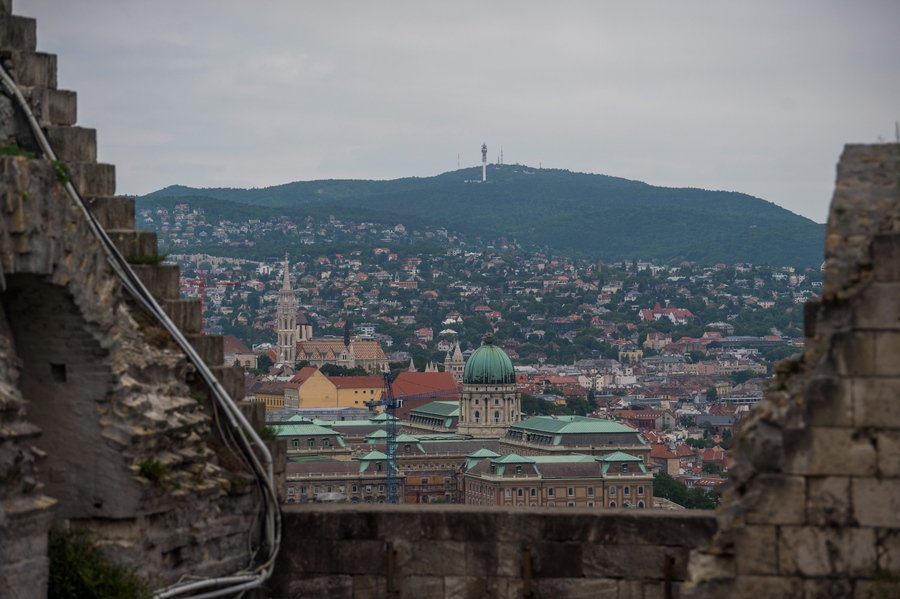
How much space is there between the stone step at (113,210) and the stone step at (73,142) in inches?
7.8

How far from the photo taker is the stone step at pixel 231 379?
374 inches

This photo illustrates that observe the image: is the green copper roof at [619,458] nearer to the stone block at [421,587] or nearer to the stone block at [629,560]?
the stone block at [421,587]

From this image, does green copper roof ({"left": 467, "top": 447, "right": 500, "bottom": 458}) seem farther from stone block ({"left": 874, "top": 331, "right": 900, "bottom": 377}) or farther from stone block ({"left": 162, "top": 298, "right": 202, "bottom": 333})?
stone block ({"left": 874, "top": 331, "right": 900, "bottom": 377})

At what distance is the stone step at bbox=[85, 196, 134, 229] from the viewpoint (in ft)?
30.2

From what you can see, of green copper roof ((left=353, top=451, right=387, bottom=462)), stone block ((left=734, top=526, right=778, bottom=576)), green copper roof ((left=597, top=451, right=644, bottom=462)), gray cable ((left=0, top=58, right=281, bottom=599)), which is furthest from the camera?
green copper roof ((left=353, top=451, right=387, bottom=462))

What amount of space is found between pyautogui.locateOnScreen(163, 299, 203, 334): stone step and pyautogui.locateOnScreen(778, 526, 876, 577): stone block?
3.78 meters

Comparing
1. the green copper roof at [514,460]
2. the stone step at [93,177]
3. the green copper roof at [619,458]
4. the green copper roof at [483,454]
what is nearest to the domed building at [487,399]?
the green copper roof at [483,454]

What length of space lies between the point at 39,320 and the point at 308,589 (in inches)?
74.1

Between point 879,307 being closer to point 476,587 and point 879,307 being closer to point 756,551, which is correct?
point 756,551

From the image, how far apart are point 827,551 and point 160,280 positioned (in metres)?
4.01

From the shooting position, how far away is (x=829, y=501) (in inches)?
247

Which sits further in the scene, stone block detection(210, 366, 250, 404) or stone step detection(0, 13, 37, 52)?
stone block detection(210, 366, 250, 404)

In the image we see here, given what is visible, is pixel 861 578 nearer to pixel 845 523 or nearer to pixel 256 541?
pixel 845 523

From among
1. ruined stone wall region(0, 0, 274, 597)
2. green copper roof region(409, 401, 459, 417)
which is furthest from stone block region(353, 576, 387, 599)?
green copper roof region(409, 401, 459, 417)
